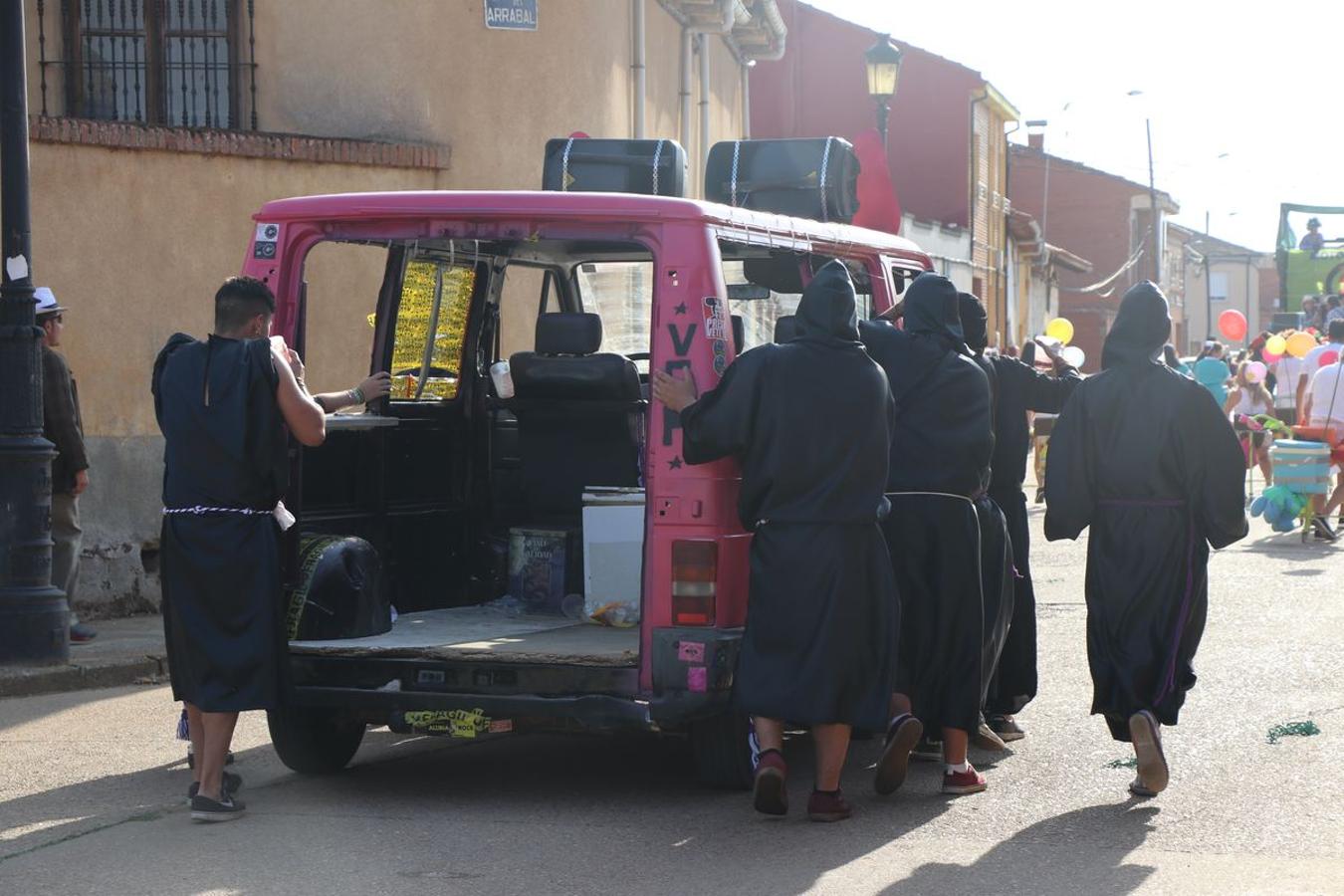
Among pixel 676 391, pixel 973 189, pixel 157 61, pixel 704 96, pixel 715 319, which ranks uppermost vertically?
pixel 973 189

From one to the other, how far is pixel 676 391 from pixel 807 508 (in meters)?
0.59

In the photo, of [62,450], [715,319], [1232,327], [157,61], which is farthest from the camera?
[1232,327]

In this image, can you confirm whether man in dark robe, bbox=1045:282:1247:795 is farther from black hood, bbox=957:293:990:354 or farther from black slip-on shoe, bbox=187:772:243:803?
black slip-on shoe, bbox=187:772:243:803

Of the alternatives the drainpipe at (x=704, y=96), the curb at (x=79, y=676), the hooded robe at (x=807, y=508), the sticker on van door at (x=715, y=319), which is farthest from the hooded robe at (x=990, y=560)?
the drainpipe at (x=704, y=96)

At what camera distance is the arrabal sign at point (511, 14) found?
48.3 ft

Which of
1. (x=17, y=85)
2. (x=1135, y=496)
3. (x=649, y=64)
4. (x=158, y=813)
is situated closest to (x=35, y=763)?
(x=158, y=813)

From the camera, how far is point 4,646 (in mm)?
10117

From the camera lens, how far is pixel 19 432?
10273 mm

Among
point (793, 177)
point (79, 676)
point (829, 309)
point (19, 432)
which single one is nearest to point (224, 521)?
point (829, 309)

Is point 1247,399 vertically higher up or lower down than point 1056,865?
higher up

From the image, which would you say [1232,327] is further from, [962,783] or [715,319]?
[715,319]

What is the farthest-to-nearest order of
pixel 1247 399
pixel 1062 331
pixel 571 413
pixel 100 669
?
pixel 1247 399 → pixel 1062 331 → pixel 100 669 → pixel 571 413

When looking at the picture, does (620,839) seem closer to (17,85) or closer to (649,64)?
(17,85)

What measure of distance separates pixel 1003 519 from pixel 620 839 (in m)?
2.10
